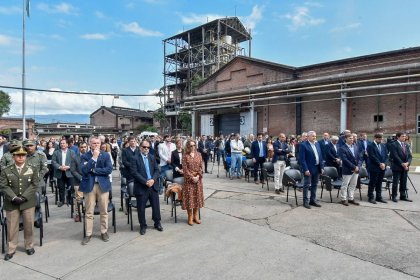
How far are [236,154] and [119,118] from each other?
51233 mm

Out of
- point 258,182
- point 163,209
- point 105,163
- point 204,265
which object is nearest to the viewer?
point 204,265

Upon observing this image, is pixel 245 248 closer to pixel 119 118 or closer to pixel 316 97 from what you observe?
pixel 316 97

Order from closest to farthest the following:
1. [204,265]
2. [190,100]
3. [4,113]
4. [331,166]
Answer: [204,265] → [331,166] → [190,100] → [4,113]

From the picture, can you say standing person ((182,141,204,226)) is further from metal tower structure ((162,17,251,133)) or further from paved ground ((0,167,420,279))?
metal tower structure ((162,17,251,133))

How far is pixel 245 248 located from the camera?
5.04 metres

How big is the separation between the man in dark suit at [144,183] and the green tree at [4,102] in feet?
193

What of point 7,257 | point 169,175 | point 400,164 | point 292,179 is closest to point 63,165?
point 169,175

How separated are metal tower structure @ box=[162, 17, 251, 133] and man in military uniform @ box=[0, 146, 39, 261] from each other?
3581 cm

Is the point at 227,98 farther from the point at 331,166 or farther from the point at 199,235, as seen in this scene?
the point at 199,235

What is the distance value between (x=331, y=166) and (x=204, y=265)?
646 cm

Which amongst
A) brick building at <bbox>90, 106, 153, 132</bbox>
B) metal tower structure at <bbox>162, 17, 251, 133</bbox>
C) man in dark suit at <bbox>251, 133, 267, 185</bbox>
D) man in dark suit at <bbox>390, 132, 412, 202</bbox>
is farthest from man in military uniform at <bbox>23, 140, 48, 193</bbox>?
brick building at <bbox>90, 106, 153, 132</bbox>

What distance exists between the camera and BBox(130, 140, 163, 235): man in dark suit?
19.4ft

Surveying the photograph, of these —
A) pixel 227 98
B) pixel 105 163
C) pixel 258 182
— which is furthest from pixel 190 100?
pixel 105 163

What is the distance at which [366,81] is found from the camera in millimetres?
20047
